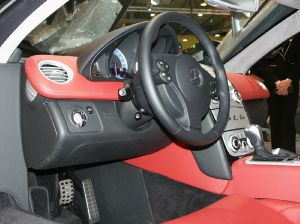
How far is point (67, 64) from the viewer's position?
1.40 meters

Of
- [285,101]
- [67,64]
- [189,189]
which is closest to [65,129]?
[67,64]

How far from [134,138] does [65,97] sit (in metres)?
0.39

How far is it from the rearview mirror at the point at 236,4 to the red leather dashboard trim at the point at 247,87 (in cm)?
95

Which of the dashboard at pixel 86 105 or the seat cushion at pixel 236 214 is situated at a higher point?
the dashboard at pixel 86 105

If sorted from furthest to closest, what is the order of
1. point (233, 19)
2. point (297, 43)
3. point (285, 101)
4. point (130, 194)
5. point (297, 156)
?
1. point (285, 101)
2. point (297, 43)
3. point (233, 19)
4. point (130, 194)
5. point (297, 156)

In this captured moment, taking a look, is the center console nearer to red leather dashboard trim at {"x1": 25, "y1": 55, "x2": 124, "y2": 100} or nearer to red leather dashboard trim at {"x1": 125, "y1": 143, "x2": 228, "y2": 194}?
red leather dashboard trim at {"x1": 125, "y1": 143, "x2": 228, "y2": 194}

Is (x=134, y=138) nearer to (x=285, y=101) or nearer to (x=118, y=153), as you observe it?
(x=118, y=153)

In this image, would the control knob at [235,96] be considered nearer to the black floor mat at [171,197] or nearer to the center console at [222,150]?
the center console at [222,150]

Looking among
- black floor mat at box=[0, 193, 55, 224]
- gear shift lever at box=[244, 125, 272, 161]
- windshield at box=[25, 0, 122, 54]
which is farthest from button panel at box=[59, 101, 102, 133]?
gear shift lever at box=[244, 125, 272, 161]

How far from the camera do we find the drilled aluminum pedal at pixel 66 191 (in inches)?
80.0

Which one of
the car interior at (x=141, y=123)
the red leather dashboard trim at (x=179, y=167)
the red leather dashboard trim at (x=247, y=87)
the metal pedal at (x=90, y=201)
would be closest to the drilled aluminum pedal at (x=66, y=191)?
the metal pedal at (x=90, y=201)

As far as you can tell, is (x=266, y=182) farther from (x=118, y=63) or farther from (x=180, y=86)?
(x=118, y=63)

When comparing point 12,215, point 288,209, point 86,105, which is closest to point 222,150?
point 288,209

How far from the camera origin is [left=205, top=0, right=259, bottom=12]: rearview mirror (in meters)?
1.12
